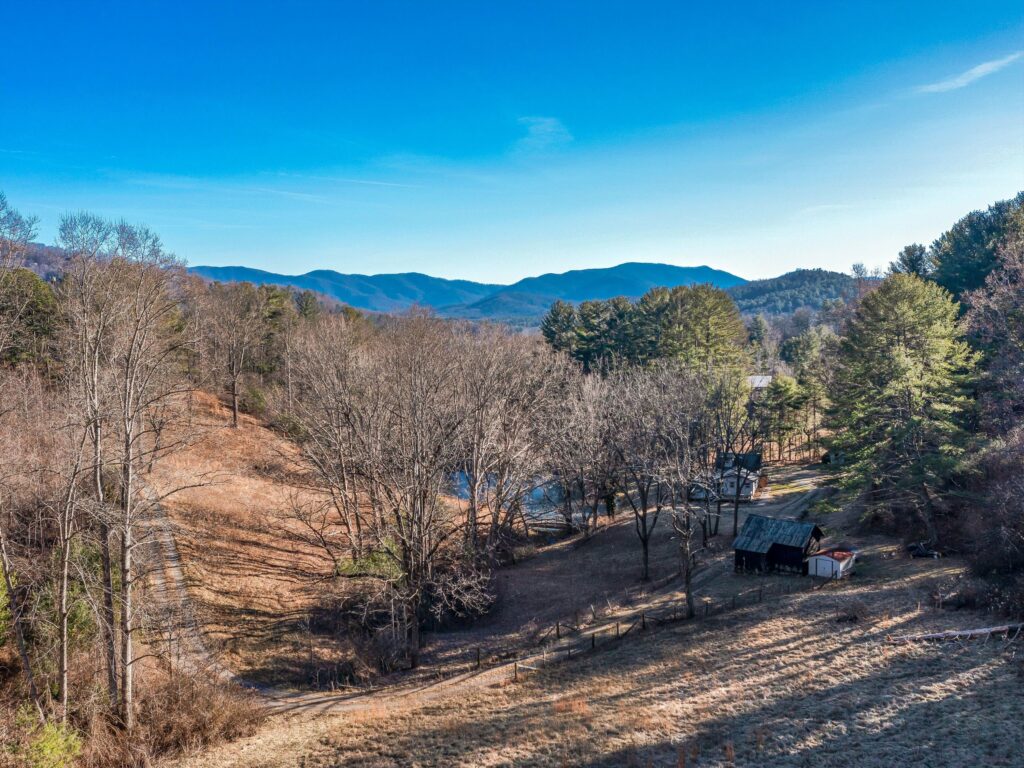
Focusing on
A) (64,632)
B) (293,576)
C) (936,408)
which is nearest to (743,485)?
(936,408)

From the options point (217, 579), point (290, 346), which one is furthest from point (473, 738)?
point (290, 346)

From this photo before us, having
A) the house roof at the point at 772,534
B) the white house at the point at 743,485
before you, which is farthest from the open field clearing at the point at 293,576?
the house roof at the point at 772,534

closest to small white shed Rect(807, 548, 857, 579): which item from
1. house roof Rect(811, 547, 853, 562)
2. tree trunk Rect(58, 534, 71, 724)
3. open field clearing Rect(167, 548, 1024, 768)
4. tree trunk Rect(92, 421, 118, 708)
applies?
house roof Rect(811, 547, 853, 562)

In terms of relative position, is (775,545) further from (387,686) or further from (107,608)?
(107,608)

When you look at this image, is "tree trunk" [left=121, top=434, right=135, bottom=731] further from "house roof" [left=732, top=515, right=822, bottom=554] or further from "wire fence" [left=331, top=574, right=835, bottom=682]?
"house roof" [left=732, top=515, right=822, bottom=554]

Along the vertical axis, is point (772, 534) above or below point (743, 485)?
above

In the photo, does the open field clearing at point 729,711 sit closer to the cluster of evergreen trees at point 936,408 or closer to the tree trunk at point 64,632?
the tree trunk at point 64,632
